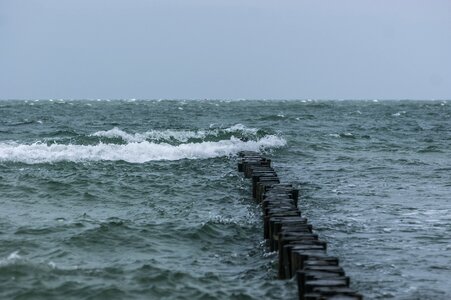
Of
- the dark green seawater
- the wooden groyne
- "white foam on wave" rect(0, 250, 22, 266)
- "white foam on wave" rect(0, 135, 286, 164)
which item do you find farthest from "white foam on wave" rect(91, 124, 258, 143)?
"white foam on wave" rect(0, 250, 22, 266)

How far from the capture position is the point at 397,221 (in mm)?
13859

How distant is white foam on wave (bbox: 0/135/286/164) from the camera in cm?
2367

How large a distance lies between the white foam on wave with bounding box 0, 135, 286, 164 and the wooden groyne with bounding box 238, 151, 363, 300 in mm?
10416

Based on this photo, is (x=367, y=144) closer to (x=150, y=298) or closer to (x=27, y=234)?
(x=27, y=234)

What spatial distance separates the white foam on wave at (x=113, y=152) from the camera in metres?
23.7

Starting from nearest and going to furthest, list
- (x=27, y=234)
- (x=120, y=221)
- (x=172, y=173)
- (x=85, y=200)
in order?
1. (x=27, y=234)
2. (x=120, y=221)
3. (x=85, y=200)
4. (x=172, y=173)

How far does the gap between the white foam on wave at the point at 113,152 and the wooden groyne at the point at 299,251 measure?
34.2 ft

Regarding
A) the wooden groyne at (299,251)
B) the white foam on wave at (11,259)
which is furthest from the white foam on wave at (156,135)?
the white foam on wave at (11,259)

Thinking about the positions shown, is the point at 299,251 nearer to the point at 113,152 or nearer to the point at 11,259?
the point at 11,259

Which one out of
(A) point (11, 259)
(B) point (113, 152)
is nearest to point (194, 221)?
(A) point (11, 259)

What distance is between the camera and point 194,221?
13695mm

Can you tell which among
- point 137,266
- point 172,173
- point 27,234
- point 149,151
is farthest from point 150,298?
point 149,151

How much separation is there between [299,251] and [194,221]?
4666 mm

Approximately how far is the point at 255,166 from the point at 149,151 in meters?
7.36
